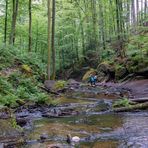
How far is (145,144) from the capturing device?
27.5ft

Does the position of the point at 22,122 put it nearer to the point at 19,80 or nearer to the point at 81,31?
the point at 19,80

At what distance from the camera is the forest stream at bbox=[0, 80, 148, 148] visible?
873 centimetres

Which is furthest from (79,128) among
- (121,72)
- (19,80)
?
(121,72)

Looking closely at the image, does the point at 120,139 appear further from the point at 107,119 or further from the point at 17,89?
the point at 17,89

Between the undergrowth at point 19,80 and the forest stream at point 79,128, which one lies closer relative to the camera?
the forest stream at point 79,128

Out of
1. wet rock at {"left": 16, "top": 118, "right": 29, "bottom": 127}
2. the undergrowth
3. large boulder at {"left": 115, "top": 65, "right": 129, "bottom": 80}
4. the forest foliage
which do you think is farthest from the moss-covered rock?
large boulder at {"left": 115, "top": 65, "right": 129, "bottom": 80}

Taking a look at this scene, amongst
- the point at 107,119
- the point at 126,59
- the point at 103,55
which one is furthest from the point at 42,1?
the point at 107,119

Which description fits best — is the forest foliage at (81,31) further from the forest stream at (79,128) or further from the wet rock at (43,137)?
the wet rock at (43,137)

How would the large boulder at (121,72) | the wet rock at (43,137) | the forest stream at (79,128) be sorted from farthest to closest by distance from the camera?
the large boulder at (121,72), the wet rock at (43,137), the forest stream at (79,128)

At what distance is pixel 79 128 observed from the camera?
10.8 metres

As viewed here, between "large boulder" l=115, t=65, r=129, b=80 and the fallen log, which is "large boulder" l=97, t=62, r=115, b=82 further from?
the fallen log

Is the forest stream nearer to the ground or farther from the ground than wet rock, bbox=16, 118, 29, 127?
nearer to the ground

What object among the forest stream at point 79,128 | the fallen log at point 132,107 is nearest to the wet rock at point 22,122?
the forest stream at point 79,128

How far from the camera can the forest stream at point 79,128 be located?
8.73m
